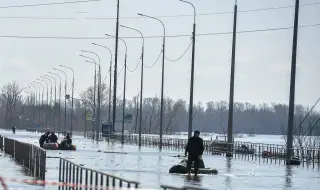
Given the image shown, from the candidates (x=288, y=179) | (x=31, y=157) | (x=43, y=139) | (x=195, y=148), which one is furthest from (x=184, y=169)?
(x=43, y=139)

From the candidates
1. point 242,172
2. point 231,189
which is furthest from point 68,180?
point 242,172

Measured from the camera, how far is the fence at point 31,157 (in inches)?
1206

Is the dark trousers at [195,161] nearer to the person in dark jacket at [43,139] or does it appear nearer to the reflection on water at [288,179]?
the reflection on water at [288,179]

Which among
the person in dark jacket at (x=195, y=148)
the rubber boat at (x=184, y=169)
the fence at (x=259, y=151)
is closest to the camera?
the person in dark jacket at (x=195, y=148)

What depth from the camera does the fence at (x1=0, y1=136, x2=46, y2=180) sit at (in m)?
30.6

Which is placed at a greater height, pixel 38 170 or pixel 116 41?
pixel 116 41

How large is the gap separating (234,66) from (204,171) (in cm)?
2021

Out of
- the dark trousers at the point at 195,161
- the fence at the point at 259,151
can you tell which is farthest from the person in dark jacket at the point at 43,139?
the dark trousers at the point at 195,161

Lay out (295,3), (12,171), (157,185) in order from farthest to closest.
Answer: (295,3) → (12,171) → (157,185)

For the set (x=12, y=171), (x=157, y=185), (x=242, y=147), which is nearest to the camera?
(x=157, y=185)

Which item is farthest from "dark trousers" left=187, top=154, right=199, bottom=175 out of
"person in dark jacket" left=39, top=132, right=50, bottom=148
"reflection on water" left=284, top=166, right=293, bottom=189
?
"person in dark jacket" left=39, top=132, right=50, bottom=148

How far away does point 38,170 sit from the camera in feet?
105

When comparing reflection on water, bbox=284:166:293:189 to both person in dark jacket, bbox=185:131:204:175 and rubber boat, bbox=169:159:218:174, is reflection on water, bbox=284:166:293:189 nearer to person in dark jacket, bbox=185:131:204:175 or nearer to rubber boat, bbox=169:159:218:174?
rubber boat, bbox=169:159:218:174

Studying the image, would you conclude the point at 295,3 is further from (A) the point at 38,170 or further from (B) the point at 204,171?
(A) the point at 38,170
